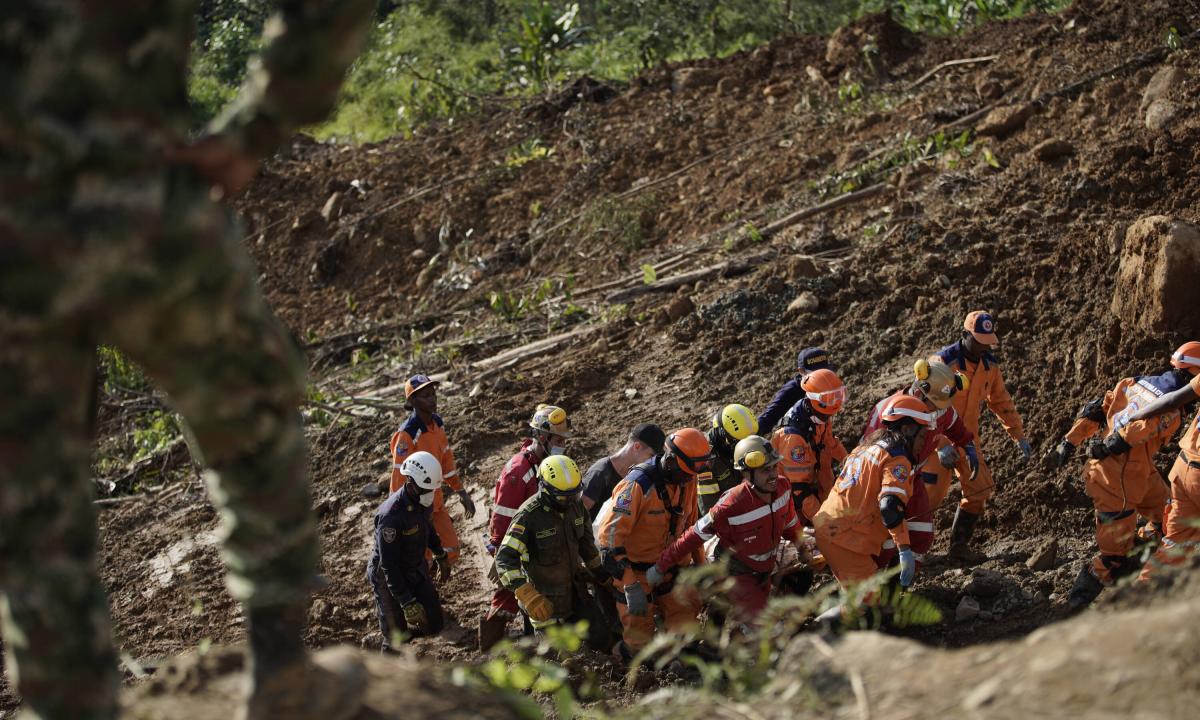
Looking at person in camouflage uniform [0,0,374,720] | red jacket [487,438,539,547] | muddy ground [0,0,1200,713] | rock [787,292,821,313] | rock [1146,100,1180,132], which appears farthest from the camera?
rock [1146,100,1180,132]

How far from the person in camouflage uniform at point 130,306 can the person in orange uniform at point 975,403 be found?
6536 mm

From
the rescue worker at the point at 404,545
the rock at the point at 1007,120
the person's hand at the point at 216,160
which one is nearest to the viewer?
the person's hand at the point at 216,160

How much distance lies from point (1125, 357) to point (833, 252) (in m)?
3.96

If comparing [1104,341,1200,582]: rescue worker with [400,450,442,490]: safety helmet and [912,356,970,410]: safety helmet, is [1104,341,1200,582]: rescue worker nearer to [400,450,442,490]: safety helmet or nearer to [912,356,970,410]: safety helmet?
[912,356,970,410]: safety helmet

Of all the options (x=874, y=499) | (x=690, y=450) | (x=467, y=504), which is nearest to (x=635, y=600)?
(x=690, y=450)

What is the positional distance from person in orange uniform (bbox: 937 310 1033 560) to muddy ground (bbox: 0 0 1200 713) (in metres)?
0.30

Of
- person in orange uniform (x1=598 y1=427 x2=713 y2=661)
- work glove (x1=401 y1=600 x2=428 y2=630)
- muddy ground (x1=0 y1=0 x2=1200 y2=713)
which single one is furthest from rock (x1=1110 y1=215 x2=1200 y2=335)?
work glove (x1=401 y1=600 x2=428 y2=630)

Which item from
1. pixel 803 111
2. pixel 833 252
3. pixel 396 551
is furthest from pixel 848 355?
pixel 803 111

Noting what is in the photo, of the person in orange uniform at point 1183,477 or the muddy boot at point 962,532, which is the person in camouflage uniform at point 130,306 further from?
the muddy boot at point 962,532

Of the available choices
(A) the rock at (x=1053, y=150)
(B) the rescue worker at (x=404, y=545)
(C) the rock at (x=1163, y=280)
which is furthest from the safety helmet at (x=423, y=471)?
(A) the rock at (x=1053, y=150)

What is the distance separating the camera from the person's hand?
3.08 metres

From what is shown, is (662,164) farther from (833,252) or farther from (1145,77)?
(1145,77)

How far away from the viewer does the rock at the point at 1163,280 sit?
9648 millimetres

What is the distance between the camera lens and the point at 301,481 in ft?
11.4
